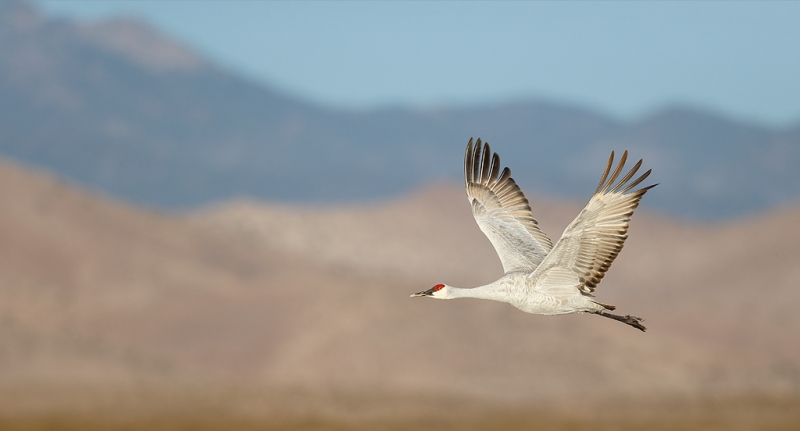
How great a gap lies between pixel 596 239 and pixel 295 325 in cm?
6294

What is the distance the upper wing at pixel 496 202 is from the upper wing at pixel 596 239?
281cm

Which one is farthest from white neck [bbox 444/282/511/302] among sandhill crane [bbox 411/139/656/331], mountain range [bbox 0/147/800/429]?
mountain range [bbox 0/147/800/429]

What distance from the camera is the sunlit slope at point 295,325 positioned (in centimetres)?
6919

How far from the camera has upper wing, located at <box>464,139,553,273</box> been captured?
16406mm

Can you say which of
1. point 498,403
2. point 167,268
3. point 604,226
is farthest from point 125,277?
point 604,226

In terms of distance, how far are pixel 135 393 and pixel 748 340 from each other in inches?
1777

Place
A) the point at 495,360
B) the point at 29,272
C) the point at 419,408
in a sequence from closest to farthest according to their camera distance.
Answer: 1. the point at 419,408
2. the point at 495,360
3. the point at 29,272

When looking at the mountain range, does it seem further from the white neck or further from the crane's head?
the white neck

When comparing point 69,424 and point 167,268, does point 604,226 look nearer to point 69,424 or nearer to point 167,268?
point 69,424

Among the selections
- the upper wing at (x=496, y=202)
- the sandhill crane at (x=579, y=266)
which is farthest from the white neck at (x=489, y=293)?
the upper wing at (x=496, y=202)

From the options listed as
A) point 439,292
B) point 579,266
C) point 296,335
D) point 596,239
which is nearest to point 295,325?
point 296,335

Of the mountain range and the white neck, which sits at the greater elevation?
the mountain range

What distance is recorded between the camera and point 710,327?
8512 centimetres

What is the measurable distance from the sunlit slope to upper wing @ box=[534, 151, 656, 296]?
53.5 m
